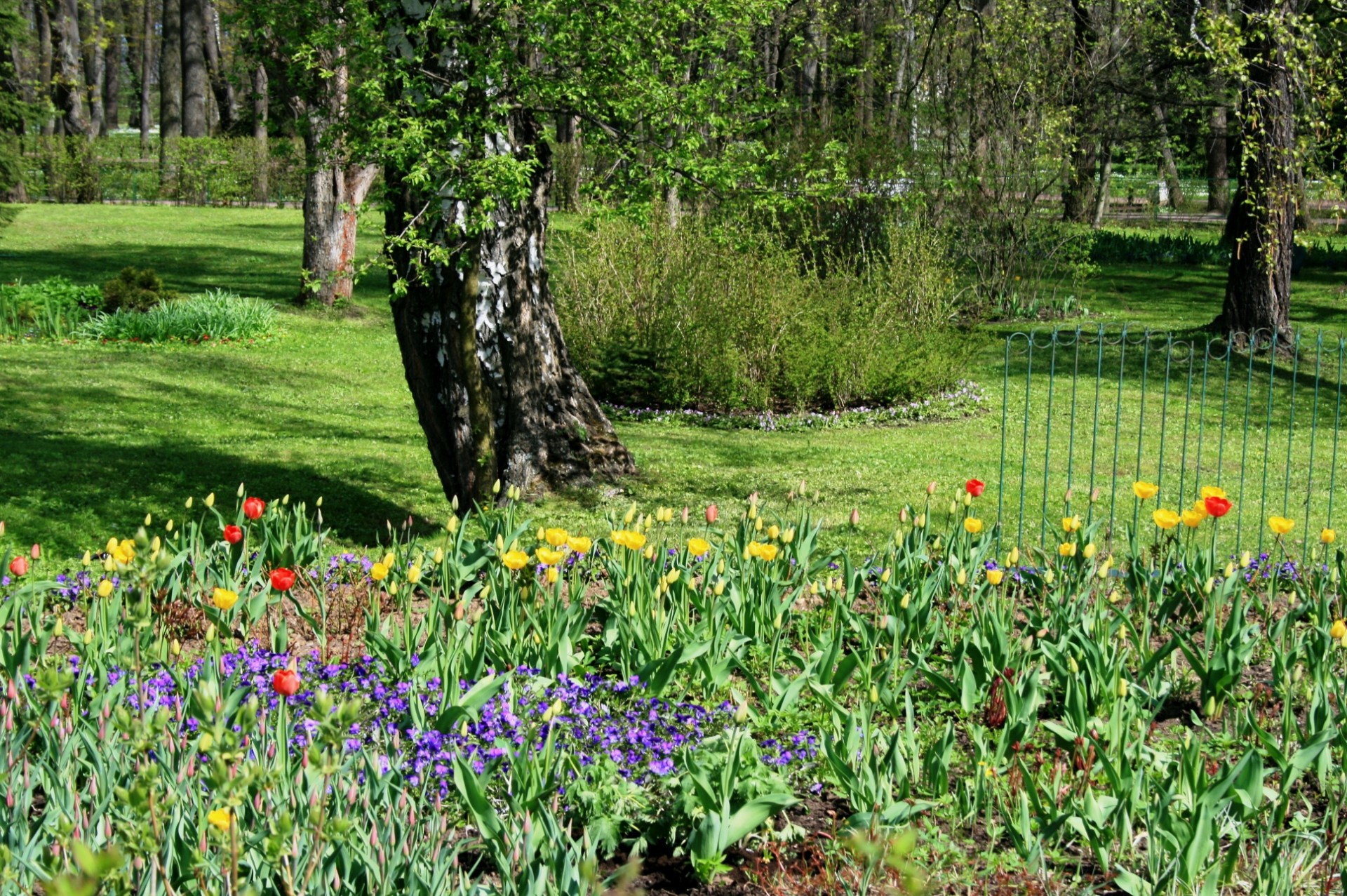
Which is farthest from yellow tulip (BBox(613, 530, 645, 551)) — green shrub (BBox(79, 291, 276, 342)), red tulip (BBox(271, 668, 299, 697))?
green shrub (BBox(79, 291, 276, 342))

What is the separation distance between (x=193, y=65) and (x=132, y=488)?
29.3 m

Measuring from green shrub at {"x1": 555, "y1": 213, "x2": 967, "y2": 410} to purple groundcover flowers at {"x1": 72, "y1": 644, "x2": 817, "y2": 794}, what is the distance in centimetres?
709

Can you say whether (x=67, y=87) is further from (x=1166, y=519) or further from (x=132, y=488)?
(x=1166, y=519)

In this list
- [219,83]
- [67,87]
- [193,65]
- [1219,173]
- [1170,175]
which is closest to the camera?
[1219,173]

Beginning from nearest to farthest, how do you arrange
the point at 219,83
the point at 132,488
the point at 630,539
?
the point at 630,539 < the point at 132,488 < the point at 219,83

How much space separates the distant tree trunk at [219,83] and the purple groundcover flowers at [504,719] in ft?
99.7

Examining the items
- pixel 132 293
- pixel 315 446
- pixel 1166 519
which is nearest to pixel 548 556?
pixel 1166 519

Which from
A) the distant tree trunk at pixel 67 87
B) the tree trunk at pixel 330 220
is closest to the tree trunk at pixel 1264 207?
the tree trunk at pixel 330 220

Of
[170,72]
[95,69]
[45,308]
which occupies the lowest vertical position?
[45,308]

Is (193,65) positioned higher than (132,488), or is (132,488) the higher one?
(193,65)

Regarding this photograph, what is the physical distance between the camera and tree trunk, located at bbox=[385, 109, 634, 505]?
6.39 meters

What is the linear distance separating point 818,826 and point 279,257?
18.7 metres

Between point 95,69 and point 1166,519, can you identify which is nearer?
point 1166,519

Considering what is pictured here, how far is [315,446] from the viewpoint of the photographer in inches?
350
